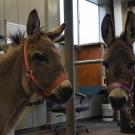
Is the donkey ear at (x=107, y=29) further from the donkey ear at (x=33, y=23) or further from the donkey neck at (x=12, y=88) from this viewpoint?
the donkey neck at (x=12, y=88)

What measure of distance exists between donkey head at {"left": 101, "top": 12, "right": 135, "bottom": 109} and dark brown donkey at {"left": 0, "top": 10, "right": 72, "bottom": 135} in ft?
0.91

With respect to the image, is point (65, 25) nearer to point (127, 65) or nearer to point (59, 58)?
point (59, 58)

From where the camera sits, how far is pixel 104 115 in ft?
27.8

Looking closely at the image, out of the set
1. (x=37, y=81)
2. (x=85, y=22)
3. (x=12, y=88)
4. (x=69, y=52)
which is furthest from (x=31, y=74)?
(x=85, y=22)

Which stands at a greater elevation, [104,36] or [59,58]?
[104,36]

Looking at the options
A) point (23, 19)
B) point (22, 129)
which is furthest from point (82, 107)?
point (23, 19)

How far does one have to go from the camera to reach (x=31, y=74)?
2102mm

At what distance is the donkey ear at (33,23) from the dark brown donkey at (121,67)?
494 millimetres

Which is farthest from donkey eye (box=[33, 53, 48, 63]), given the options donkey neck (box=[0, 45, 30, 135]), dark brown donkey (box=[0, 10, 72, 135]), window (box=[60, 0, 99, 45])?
window (box=[60, 0, 99, 45])

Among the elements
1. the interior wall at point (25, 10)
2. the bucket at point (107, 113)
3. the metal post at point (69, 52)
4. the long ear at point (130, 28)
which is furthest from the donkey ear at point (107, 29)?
the bucket at point (107, 113)

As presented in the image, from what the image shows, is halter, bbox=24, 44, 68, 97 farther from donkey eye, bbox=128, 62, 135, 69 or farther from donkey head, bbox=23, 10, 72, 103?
donkey eye, bbox=128, 62, 135, 69

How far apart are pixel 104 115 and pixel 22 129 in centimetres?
279

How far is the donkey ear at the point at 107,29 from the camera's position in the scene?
90.0 inches

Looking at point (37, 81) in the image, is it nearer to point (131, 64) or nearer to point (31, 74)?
point (31, 74)
